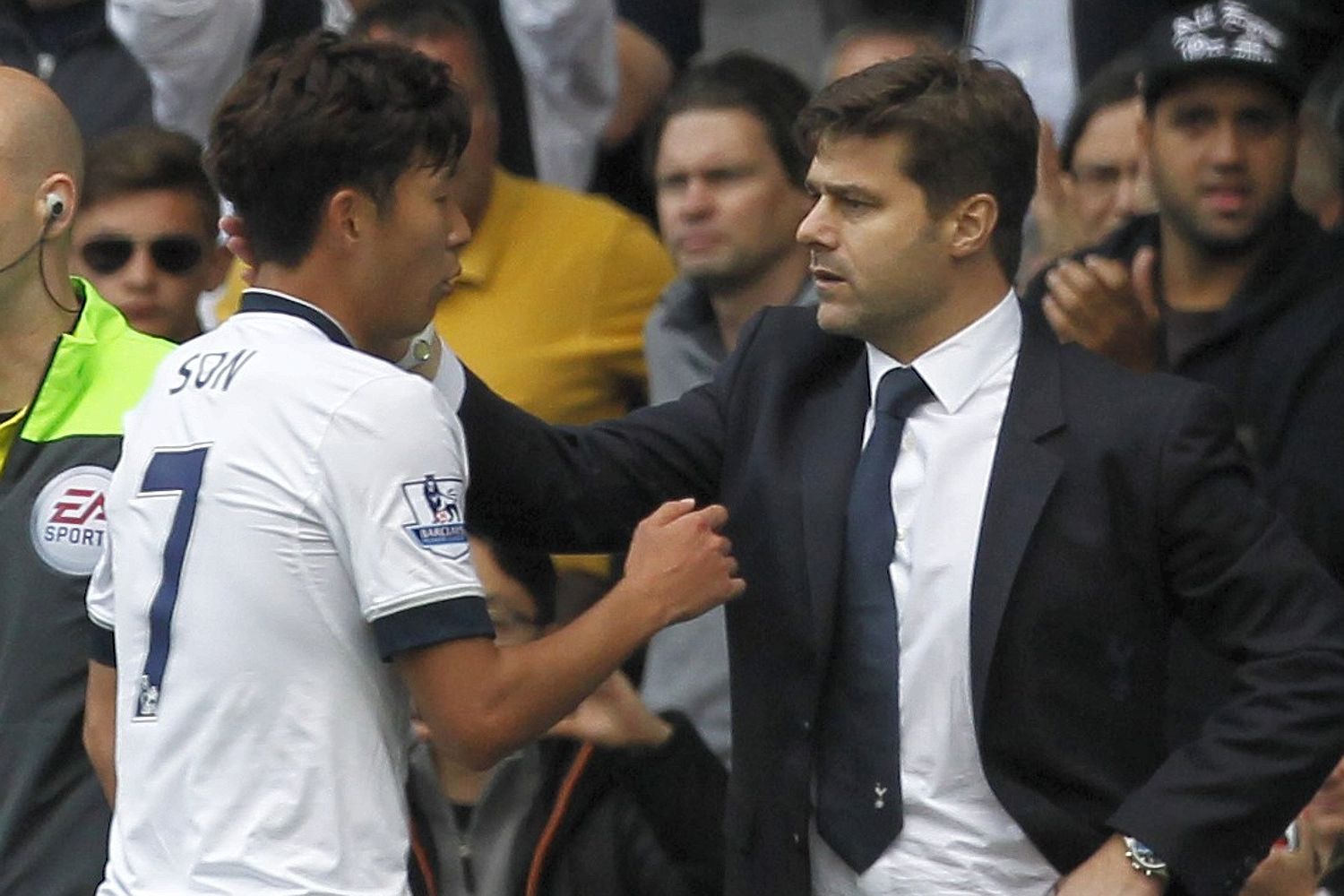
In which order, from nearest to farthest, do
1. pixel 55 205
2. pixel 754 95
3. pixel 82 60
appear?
pixel 55 205 < pixel 754 95 < pixel 82 60

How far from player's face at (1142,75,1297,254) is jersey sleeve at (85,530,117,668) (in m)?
2.64

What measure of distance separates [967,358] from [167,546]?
124cm

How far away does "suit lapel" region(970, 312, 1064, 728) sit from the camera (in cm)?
368

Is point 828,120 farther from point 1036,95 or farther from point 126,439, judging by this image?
point 1036,95

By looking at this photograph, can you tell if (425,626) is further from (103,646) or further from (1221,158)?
(1221,158)

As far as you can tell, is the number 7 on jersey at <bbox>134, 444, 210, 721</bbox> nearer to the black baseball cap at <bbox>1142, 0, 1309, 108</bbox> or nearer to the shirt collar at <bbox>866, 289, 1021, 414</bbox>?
the shirt collar at <bbox>866, 289, 1021, 414</bbox>

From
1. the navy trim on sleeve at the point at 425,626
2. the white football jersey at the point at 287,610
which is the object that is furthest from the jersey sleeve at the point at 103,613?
the navy trim on sleeve at the point at 425,626

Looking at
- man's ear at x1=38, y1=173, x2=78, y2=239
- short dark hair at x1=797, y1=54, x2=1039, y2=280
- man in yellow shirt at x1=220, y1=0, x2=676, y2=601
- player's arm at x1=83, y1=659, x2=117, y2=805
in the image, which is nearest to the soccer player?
player's arm at x1=83, y1=659, x2=117, y2=805

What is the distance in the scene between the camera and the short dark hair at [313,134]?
340 cm

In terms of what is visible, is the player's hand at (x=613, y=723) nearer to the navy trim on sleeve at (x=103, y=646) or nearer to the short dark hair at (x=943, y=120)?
the navy trim on sleeve at (x=103, y=646)

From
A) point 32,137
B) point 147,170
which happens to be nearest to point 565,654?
point 32,137

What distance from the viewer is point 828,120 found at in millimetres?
3904

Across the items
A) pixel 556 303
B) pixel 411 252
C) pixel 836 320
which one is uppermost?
pixel 411 252

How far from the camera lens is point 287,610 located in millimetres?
3295
